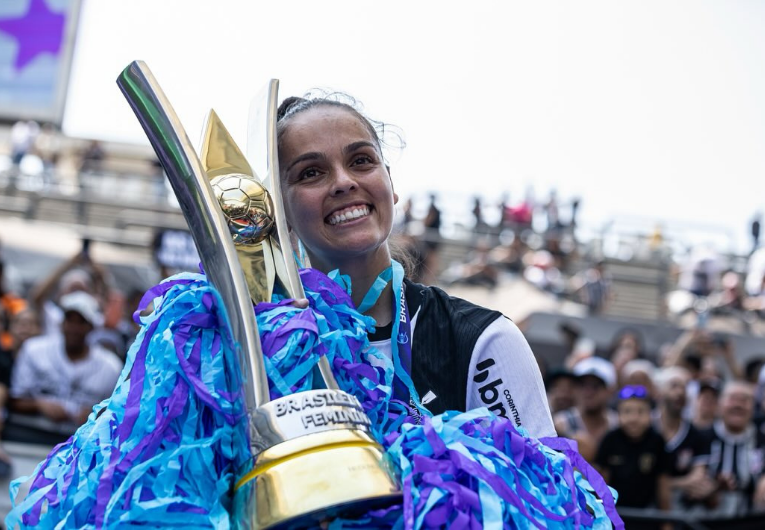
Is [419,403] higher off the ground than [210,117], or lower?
lower

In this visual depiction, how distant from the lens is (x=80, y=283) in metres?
7.31

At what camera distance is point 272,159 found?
1.82 m

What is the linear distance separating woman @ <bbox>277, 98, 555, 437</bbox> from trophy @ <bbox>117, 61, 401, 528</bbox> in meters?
0.12

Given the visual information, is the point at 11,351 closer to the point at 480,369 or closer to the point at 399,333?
the point at 399,333

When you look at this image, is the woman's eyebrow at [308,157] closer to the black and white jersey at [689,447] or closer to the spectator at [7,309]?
the black and white jersey at [689,447]

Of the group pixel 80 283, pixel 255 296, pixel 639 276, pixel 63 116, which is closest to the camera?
pixel 255 296

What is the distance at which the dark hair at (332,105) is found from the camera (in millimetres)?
2039

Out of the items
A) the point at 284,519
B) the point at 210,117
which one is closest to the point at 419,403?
the point at 284,519

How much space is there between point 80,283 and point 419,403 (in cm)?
594

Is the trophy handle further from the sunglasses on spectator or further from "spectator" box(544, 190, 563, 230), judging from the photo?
"spectator" box(544, 190, 563, 230)

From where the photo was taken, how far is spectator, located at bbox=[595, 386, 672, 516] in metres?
5.42

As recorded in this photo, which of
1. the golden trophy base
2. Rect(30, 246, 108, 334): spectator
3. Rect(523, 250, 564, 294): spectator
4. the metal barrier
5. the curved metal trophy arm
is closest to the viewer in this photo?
the golden trophy base

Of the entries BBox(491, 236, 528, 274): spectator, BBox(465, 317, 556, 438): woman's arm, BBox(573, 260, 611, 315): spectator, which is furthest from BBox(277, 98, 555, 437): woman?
BBox(491, 236, 528, 274): spectator

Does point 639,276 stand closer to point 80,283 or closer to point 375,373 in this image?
point 80,283
